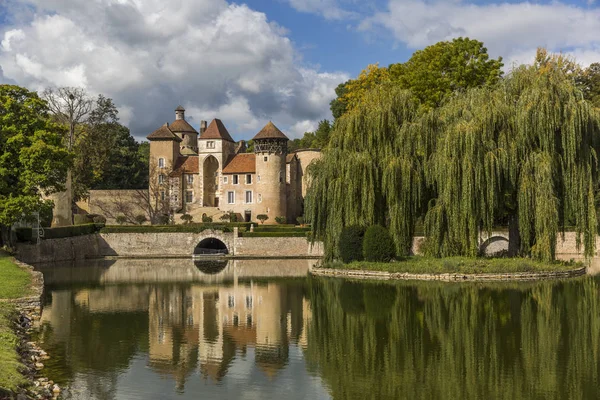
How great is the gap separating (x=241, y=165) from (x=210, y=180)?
2.99 m

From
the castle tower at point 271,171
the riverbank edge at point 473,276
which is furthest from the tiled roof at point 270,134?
the riverbank edge at point 473,276

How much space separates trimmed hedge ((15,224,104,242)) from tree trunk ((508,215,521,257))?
24.9 metres

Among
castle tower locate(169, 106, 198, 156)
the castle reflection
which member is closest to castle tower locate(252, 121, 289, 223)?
castle tower locate(169, 106, 198, 156)

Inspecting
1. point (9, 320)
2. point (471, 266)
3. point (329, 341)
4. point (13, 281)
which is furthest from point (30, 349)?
point (471, 266)

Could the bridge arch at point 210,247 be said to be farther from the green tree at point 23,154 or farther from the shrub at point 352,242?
the shrub at point 352,242

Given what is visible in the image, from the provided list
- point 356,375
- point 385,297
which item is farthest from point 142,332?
point 385,297

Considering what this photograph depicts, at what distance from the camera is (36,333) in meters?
14.5

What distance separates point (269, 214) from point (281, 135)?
6.10 meters

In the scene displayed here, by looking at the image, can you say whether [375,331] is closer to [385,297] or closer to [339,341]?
[339,341]

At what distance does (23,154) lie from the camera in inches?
1191

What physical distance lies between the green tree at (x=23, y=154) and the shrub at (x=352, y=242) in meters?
13.9

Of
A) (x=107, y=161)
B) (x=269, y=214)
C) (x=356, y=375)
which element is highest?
(x=107, y=161)

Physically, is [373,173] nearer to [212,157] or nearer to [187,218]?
[187,218]

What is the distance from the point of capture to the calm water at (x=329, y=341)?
34.0 feet
